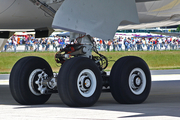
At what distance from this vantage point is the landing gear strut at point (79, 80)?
7992 mm

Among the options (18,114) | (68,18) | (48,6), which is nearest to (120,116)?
(18,114)

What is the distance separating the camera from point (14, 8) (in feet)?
30.1

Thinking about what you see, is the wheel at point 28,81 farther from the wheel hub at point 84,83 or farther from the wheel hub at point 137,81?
the wheel hub at point 137,81

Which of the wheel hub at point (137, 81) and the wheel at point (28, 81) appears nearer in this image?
the wheel at point (28, 81)

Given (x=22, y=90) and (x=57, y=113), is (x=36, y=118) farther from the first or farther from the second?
(x=22, y=90)

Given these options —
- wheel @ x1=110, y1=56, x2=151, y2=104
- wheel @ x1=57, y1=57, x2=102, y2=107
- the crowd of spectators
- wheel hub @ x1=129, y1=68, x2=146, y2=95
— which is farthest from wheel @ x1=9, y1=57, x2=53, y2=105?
the crowd of spectators

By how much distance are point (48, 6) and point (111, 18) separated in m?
1.62

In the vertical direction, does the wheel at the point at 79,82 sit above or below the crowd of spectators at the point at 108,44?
below

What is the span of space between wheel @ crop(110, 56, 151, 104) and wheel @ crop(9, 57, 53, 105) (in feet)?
5.62

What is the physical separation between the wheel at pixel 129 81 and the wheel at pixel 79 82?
44 cm

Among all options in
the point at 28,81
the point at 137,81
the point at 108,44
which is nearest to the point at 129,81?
the point at 137,81

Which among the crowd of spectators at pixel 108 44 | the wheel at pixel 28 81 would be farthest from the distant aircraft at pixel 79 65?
the crowd of spectators at pixel 108 44

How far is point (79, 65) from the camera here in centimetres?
812

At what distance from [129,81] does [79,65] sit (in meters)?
1.42
